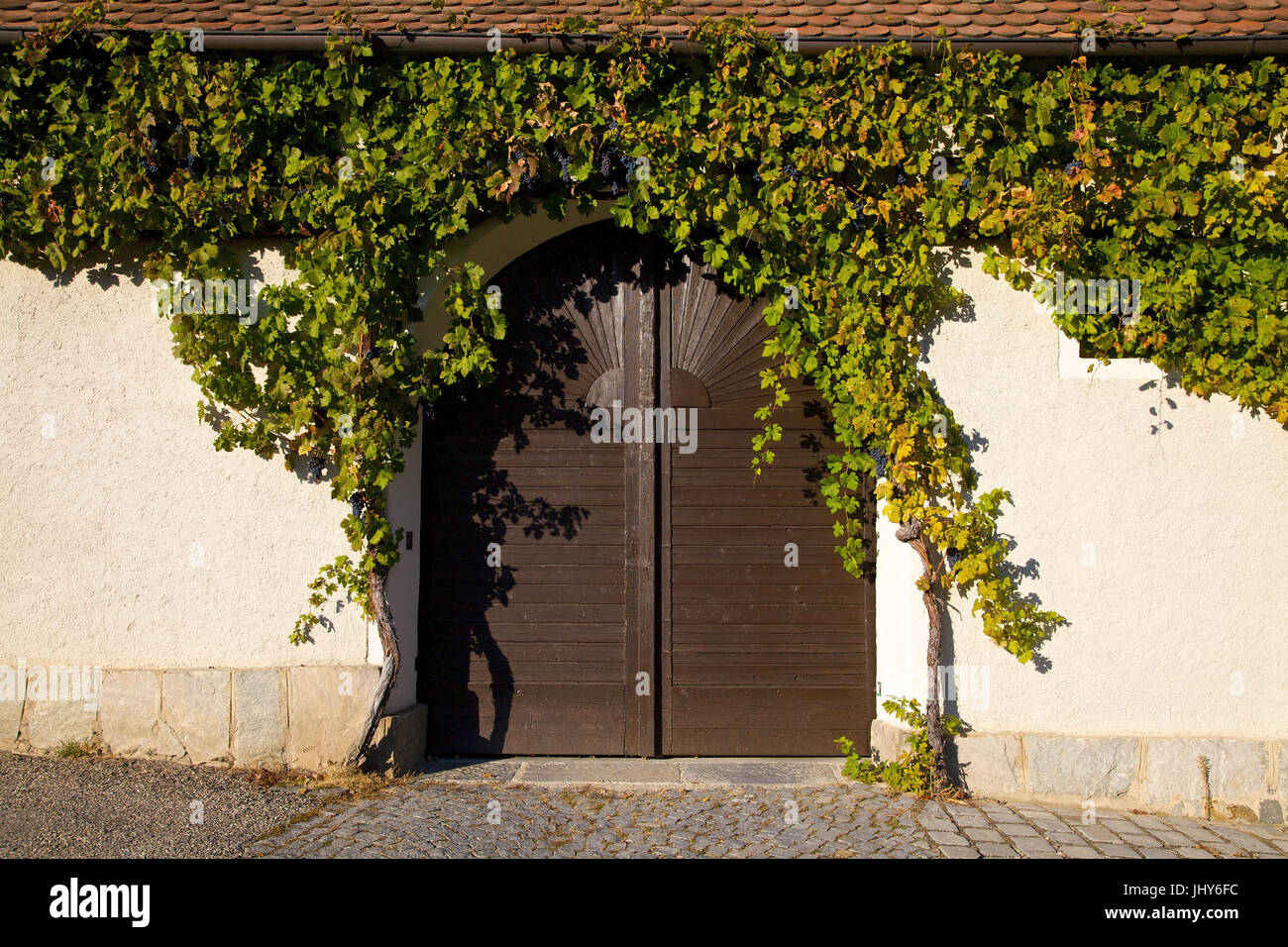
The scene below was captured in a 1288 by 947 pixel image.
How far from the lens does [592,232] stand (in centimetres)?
582

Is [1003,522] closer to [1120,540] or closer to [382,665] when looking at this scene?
[1120,540]

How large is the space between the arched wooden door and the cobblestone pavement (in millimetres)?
621

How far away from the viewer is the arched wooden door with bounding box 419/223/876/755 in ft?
18.6

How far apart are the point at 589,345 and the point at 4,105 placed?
11.3ft

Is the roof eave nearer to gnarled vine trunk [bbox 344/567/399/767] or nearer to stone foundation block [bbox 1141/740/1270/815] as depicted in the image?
gnarled vine trunk [bbox 344/567/399/767]

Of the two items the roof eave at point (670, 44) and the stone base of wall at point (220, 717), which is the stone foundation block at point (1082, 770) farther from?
the roof eave at point (670, 44)

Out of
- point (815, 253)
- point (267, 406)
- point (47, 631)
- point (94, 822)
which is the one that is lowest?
point (94, 822)

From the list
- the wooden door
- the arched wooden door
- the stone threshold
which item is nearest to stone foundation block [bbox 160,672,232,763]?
the arched wooden door

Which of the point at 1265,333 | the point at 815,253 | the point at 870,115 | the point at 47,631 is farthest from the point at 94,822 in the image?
the point at 1265,333

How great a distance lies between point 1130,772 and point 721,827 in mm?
2257

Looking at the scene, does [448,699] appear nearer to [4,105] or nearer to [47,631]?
[47,631]

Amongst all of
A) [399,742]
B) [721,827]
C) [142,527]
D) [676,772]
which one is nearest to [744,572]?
[676,772]

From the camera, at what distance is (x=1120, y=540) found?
5129mm

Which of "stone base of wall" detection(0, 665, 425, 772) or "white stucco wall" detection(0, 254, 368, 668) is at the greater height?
"white stucco wall" detection(0, 254, 368, 668)
